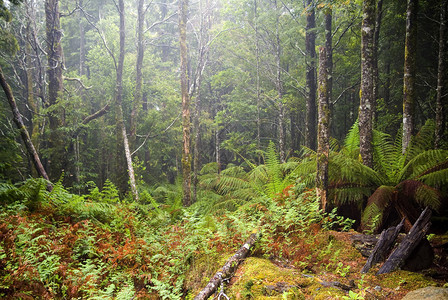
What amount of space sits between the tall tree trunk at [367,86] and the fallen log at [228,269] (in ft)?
10.3

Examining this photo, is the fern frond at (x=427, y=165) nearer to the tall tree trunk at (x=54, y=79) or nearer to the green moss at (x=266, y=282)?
the green moss at (x=266, y=282)

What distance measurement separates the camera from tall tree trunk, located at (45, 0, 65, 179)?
35.7 feet

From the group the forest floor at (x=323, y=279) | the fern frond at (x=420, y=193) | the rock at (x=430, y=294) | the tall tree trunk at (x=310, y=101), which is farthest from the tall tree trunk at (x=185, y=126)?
the rock at (x=430, y=294)

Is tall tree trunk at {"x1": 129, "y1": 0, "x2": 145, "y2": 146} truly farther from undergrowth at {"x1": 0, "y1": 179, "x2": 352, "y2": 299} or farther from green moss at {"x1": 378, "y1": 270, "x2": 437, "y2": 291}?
green moss at {"x1": 378, "y1": 270, "x2": 437, "y2": 291}

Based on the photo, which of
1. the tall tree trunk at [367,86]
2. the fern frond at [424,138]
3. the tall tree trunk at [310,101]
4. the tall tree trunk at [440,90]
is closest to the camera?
the tall tree trunk at [367,86]

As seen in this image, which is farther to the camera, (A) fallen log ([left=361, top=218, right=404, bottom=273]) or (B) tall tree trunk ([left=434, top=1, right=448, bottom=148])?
(B) tall tree trunk ([left=434, top=1, right=448, bottom=148])

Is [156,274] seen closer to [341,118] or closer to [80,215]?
[80,215]

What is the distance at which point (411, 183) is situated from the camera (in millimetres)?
4055

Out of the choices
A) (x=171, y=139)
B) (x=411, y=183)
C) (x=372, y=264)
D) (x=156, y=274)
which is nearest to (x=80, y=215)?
(x=156, y=274)

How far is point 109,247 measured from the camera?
4.32 meters

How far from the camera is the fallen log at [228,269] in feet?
7.75

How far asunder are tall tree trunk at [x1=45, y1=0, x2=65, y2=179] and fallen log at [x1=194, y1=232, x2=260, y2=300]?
35.1 ft

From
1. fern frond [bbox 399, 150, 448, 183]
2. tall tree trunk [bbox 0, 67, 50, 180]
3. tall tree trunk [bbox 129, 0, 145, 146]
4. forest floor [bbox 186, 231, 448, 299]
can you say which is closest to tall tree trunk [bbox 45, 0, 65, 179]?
tall tree trunk [bbox 129, 0, 145, 146]

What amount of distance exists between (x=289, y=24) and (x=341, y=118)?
28.8 ft
